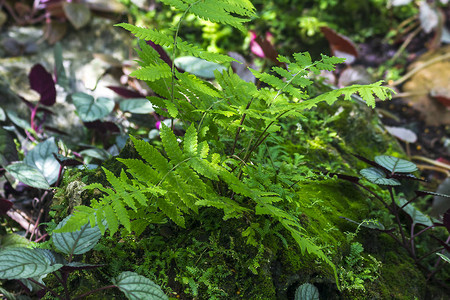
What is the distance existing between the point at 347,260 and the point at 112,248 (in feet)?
3.31

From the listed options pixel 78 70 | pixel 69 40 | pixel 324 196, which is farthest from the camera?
pixel 69 40

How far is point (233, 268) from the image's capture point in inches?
56.9

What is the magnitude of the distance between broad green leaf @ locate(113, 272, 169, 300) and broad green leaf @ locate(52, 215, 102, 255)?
0.21m

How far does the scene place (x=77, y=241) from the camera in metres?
1.40

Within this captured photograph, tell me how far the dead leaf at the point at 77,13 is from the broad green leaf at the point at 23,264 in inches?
141

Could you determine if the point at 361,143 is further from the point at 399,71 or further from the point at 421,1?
the point at 421,1

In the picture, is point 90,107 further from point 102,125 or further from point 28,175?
point 28,175

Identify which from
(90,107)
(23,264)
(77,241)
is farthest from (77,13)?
(23,264)

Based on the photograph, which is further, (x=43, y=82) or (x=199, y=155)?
(x=43, y=82)

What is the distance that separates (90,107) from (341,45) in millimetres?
2464

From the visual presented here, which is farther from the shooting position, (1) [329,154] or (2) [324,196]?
(1) [329,154]

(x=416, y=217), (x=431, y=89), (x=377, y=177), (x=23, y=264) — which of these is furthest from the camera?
(x=431, y=89)

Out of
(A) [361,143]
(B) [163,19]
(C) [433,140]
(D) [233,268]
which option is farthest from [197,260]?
(B) [163,19]

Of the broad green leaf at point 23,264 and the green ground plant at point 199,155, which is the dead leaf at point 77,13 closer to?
the green ground plant at point 199,155
